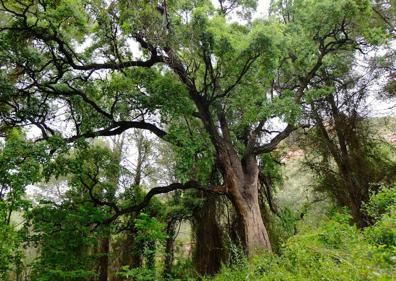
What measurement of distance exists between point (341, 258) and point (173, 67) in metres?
6.94

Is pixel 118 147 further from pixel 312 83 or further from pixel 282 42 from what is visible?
pixel 282 42

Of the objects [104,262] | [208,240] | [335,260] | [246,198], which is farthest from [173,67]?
[104,262]

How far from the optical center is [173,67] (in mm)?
8945

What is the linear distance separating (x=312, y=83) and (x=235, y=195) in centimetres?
571

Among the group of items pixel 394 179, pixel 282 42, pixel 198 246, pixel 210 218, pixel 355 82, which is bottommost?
pixel 198 246

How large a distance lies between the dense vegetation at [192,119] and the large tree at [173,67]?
0.05 m

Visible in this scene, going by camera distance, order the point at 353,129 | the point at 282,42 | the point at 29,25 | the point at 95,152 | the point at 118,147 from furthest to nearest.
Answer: the point at 118,147
the point at 353,129
the point at 95,152
the point at 282,42
the point at 29,25

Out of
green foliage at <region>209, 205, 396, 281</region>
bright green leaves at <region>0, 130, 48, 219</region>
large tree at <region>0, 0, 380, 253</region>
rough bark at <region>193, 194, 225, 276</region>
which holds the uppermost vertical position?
large tree at <region>0, 0, 380, 253</region>

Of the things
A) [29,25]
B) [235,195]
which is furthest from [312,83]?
[29,25]

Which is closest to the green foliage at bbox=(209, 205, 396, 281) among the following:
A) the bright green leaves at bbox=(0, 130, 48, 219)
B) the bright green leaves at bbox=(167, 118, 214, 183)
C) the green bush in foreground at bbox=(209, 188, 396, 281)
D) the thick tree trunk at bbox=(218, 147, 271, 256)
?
the green bush in foreground at bbox=(209, 188, 396, 281)

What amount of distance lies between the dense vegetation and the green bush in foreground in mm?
91

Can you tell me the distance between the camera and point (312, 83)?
12336mm

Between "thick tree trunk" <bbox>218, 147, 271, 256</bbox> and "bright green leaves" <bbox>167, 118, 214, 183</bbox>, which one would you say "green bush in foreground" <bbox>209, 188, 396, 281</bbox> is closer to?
"thick tree trunk" <bbox>218, 147, 271, 256</bbox>

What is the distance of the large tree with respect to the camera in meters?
7.79
